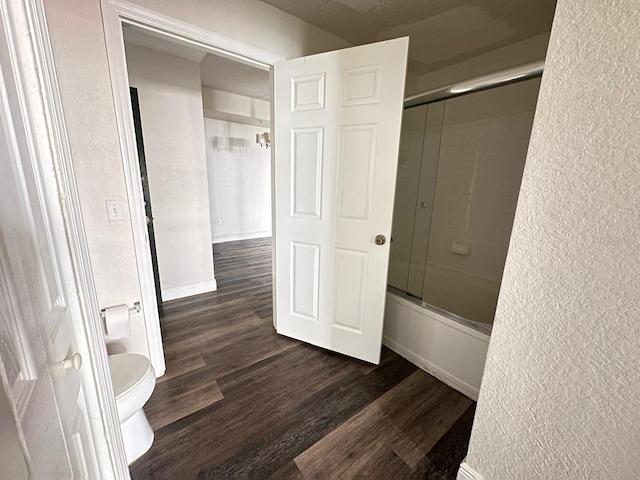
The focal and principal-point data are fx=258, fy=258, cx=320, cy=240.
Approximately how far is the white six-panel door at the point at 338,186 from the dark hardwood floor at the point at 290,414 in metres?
0.26

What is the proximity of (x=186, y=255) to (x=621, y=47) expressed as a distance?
10.3 ft

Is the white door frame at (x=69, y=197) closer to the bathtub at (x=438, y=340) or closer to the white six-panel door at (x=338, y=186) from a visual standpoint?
the white six-panel door at (x=338, y=186)

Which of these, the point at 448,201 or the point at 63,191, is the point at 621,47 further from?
the point at 448,201

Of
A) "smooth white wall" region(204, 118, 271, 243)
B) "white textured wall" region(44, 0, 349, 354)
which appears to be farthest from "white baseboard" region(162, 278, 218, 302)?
"smooth white wall" region(204, 118, 271, 243)

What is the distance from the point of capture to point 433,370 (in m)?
1.72

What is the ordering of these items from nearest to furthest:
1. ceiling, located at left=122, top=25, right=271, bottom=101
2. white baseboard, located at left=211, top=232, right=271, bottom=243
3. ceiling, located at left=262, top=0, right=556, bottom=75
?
ceiling, located at left=262, top=0, right=556, bottom=75 < ceiling, located at left=122, top=25, right=271, bottom=101 < white baseboard, located at left=211, top=232, right=271, bottom=243

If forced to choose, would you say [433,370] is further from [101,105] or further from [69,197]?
[101,105]

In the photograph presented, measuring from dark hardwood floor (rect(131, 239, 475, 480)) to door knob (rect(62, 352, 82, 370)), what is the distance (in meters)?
0.93

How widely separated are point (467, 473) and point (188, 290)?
8.91ft

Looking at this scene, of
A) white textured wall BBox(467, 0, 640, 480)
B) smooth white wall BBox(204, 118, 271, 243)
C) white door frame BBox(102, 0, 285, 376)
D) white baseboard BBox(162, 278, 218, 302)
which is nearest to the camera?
white textured wall BBox(467, 0, 640, 480)

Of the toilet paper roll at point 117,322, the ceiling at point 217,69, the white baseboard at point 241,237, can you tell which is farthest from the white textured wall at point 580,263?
the white baseboard at point 241,237

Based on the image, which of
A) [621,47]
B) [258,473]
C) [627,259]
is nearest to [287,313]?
[258,473]

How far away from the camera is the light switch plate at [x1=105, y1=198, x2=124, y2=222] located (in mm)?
1384

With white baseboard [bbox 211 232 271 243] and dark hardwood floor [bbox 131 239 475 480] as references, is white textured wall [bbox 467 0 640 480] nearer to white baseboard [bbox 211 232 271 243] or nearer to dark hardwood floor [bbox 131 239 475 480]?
dark hardwood floor [bbox 131 239 475 480]
